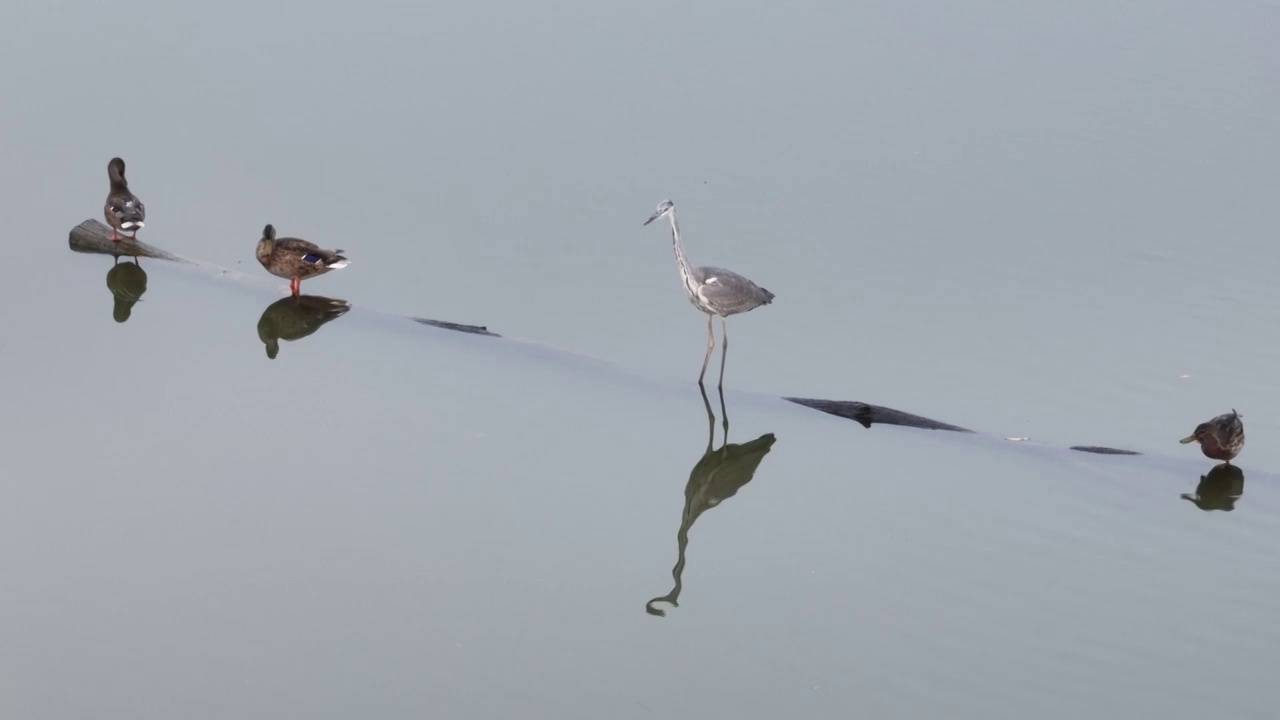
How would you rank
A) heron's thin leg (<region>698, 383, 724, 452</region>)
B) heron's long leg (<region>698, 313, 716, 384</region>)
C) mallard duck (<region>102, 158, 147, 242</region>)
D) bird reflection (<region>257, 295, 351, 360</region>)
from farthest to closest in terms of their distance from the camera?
mallard duck (<region>102, 158, 147, 242</region>), bird reflection (<region>257, 295, 351, 360</region>), heron's long leg (<region>698, 313, 716, 384</region>), heron's thin leg (<region>698, 383, 724, 452</region>)

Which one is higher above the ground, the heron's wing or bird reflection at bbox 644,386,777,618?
the heron's wing

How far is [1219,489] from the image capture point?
8.82 metres

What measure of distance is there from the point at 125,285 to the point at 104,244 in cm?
33

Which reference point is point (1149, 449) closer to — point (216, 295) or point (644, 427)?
point (644, 427)

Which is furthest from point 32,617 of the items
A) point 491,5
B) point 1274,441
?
point 491,5

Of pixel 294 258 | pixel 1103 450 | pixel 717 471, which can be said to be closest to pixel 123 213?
pixel 294 258

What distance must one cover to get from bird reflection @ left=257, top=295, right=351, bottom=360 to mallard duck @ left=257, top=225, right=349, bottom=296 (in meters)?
0.11

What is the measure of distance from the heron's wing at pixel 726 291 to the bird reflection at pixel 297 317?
2.49 meters

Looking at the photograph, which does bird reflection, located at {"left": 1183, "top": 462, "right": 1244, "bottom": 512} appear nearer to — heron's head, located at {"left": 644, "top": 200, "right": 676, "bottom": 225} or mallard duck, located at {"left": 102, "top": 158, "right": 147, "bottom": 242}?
heron's head, located at {"left": 644, "top": 200, "right": 676, "bottom": 225}

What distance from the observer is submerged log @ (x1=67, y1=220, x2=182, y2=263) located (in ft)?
34.0

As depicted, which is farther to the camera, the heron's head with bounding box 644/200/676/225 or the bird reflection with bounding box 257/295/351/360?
the bird reflection with bounding box 257/295/351/360

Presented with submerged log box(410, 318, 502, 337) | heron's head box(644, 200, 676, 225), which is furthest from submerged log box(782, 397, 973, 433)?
submerged log box(410, 318, 502, 337)

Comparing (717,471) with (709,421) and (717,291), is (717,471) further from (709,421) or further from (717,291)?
(717,291)

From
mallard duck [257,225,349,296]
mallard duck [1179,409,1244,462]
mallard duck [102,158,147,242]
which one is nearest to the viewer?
mallard duck [1179,409,1244,462]
